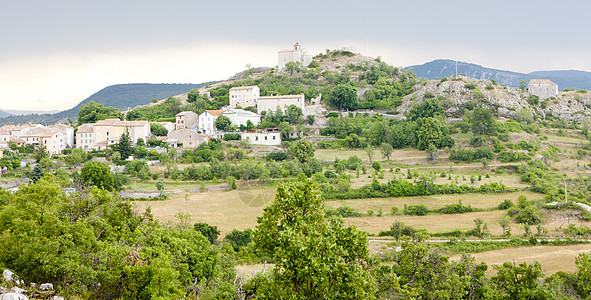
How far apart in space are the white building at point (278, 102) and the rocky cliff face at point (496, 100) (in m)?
15.7

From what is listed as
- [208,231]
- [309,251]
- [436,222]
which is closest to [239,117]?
[436,222]

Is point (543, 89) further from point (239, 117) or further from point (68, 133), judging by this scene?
point (68, 133)

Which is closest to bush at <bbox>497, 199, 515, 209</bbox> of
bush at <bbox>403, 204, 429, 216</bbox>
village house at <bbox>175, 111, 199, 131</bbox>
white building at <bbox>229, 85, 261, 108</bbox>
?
bush at <bbox>403, 204, 429, 216</bbox>

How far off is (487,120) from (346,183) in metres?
24.3

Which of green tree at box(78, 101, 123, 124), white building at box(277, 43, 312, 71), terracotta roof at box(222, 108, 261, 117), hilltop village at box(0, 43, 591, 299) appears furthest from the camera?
white building at box(277, 43, 312, 71)

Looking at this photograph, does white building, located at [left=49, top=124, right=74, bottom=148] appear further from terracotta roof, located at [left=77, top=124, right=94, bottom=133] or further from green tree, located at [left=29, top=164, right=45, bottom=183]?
green tree, located at [left=29, top=164, right=45, bottom=183]

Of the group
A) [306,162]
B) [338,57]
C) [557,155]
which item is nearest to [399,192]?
[306,162]

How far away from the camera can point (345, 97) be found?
65.4 metres

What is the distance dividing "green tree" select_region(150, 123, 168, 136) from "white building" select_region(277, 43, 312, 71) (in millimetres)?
40085

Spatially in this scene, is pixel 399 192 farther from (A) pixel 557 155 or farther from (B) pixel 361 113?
(B) pixel 361 113

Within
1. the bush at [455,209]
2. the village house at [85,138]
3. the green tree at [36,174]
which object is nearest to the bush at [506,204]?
the bush at [455,209]

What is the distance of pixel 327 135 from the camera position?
57.0 meters

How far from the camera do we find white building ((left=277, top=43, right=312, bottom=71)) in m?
90.6

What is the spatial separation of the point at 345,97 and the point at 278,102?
10.5 m
